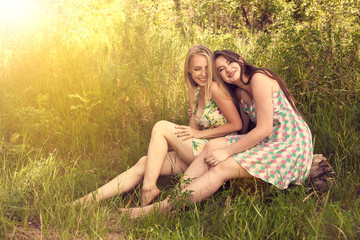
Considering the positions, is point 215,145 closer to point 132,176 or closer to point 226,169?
point 226,169

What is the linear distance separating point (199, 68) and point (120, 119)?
3.83 ft

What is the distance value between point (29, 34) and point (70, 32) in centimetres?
54

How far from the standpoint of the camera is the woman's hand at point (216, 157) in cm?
250

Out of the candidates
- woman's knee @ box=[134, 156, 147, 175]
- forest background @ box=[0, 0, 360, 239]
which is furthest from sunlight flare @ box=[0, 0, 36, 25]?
woman's knee @ box=[134, 156, 147, 175]

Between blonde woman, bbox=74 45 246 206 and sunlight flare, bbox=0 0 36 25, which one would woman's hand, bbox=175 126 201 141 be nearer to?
blonde woman, bbox=74 45 246 206

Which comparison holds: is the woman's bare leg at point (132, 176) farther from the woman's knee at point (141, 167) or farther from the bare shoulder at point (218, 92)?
the bare shoulder at point (218, 92)

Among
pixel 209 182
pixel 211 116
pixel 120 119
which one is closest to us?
pixel 209 182

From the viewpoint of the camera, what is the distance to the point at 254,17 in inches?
325

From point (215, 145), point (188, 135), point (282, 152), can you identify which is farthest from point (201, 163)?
point (282, 152)

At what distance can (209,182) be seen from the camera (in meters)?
2.46

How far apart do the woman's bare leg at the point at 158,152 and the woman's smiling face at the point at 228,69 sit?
0.57 m

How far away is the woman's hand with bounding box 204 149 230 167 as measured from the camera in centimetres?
250

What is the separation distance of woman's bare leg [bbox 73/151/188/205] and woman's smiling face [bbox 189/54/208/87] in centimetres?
64

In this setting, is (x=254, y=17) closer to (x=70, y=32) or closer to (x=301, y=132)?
(x=70, y=32)
